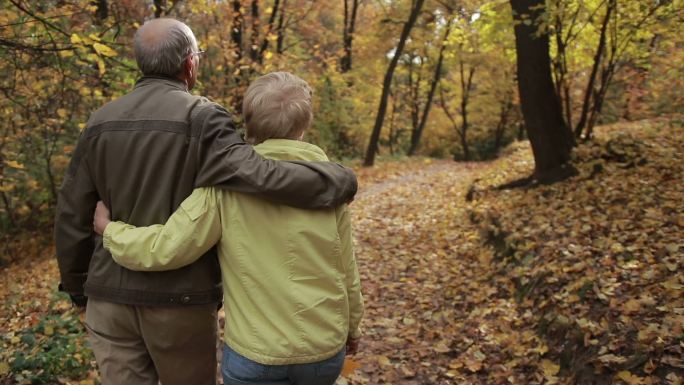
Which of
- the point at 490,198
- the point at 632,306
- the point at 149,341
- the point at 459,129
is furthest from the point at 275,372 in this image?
the point at 459,129

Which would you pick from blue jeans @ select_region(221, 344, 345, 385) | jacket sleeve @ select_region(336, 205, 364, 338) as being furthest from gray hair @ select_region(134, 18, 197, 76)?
blue jeans @ select_region(221, 344, 345, 385)

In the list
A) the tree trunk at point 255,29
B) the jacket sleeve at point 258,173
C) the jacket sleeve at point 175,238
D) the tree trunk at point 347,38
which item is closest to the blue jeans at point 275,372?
the jacket sleeve at point 175,238

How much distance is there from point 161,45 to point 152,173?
1.77ft

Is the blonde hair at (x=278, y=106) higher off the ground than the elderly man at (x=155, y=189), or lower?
higher

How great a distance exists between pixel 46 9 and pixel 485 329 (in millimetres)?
6270

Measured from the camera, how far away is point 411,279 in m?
6.83

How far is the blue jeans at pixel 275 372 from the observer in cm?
192

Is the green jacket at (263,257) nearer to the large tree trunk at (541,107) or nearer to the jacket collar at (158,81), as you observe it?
the jacket collar at (158,81)

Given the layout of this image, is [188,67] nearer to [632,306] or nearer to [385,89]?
[632,306]

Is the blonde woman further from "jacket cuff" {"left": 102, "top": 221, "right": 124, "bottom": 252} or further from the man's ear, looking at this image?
the man's ear

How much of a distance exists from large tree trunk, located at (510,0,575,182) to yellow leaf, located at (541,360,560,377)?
4762 millimetres

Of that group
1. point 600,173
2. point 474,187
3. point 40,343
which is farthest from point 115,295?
point 474,187

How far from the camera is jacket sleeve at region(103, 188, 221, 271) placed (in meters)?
1.88

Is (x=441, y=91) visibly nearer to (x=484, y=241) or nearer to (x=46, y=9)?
(x=484, y=241)
